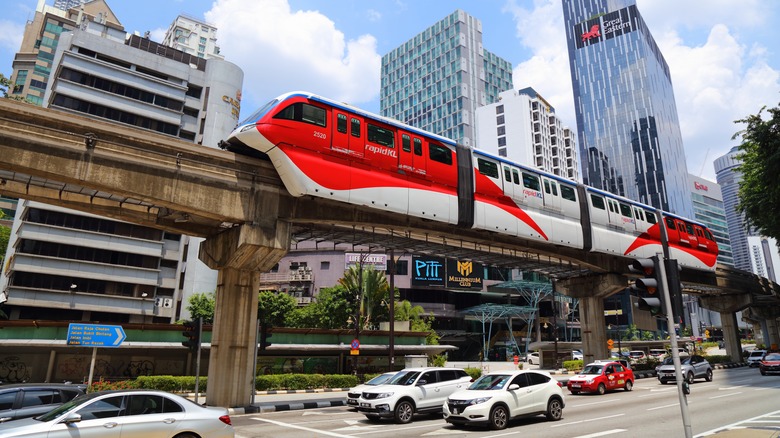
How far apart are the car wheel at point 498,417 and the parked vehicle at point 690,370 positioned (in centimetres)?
1862

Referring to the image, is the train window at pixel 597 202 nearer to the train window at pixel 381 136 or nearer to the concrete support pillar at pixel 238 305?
the train window at pixel 381 136

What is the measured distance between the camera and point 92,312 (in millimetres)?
53312

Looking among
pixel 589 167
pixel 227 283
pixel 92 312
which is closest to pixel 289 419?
pixel 227 283

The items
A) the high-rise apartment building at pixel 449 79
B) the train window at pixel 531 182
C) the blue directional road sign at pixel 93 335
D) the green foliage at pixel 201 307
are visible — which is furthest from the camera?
the high-rise apartment building at pixel 449 79

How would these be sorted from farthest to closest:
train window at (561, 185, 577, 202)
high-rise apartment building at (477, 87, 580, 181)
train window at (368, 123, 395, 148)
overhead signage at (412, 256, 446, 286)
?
high-rise apartment building at (477, 87, 580, 181) < overhead signage at (412, 256, 446, 286) < train window at (561, 185, 577, 202) < train window at (368, 123, 395, 148)

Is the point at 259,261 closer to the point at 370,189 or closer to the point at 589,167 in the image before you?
the point at 370,189

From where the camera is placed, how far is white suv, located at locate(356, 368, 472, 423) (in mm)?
15664

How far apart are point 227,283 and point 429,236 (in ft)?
35.0

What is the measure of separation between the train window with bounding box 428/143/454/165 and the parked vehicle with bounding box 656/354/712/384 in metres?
18.2

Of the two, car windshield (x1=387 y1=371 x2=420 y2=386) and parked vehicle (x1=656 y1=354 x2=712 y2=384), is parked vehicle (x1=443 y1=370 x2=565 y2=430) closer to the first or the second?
car windshield (x1=387 y1=371 x2=420 y2=386)

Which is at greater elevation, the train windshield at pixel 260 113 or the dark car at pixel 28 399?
the train windshield at pixel 260 113

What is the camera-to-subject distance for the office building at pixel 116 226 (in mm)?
51344

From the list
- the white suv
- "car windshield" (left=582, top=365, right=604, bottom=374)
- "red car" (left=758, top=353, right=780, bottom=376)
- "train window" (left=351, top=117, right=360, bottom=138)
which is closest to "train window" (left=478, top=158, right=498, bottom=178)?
"train window" (left=351, top=117, right=360, bottom=138)

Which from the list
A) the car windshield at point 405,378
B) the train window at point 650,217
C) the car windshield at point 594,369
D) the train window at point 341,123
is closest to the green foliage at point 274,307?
the car windshield at point 594,369
